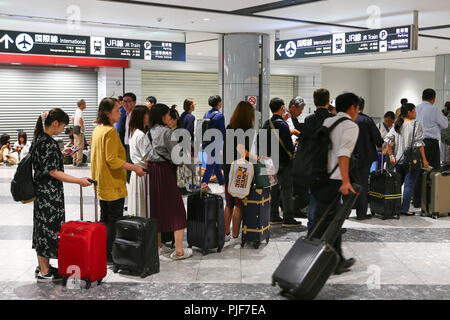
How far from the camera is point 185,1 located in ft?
26.0

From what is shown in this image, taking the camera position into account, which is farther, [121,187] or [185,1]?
[185,1]

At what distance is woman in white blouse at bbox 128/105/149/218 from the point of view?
5.16 meters

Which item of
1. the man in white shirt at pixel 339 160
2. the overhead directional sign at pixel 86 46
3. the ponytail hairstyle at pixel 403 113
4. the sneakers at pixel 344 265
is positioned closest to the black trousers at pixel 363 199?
the ponytail hairstyle at pixel 403 113

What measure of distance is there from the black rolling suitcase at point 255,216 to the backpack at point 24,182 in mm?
2208

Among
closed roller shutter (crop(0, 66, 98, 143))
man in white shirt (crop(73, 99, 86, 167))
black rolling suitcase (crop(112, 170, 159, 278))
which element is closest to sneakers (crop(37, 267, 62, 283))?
black rolling suitcase (crop(112, 170, 159, 278))

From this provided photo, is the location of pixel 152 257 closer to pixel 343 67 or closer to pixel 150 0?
pixel 150 0

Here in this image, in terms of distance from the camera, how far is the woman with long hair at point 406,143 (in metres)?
7.18

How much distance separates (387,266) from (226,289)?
5.43 feet

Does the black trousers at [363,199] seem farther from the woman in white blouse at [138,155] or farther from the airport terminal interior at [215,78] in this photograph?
the woman in white blouse at [138,155]

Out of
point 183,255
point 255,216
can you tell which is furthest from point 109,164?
point 255,216

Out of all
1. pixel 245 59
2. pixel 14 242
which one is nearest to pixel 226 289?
pixel 14 242

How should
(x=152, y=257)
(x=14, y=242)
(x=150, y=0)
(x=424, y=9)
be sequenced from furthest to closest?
(x=424, y=9) → (x=150, y=0) → (x=14, y=242) → (x=152, y=257)

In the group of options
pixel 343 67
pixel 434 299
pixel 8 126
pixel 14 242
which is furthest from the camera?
pixel 343 67

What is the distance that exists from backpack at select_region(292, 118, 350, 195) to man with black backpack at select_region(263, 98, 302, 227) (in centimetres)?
166
